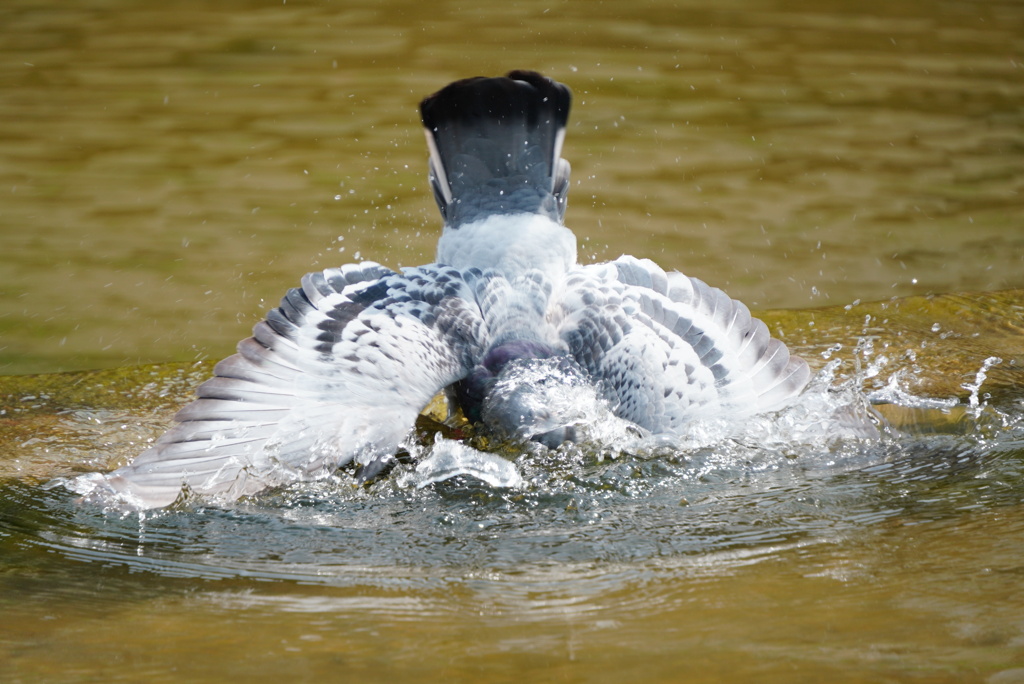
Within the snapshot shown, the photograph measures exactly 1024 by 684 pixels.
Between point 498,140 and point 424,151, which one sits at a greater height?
point 424,151

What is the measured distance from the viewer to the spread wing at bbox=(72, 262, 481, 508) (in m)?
3.03

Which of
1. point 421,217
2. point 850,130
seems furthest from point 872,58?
point 421,217

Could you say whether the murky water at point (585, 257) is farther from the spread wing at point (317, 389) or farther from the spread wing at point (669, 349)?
the spread wing at point (669, 349)

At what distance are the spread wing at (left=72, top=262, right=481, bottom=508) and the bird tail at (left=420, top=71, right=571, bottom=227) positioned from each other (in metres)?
0.47

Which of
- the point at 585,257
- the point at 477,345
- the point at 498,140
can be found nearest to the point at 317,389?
the point at 477,345

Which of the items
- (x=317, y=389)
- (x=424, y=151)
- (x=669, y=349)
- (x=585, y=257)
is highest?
(x=424, y=151)

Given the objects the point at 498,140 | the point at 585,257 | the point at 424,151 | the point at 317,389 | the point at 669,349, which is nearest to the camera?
the point at 317,389

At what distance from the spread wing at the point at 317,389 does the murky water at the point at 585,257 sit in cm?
11

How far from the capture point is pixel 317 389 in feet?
10.6

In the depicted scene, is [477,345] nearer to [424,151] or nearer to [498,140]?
[498,140]

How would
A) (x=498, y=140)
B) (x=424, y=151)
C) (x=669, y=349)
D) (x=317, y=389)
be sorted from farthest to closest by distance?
1. (x=424, y=151)
2. (x=498, y=140)
3. (x=669, y=349)
4. (x=317, y=389)

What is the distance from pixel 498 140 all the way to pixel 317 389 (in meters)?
1.29

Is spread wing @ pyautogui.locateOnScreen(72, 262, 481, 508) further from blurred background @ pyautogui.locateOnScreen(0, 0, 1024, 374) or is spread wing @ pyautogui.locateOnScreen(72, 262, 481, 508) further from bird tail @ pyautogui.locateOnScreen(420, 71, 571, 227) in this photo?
blurred background @ pyautogui.locateOnScreen(0, 0, 1024, 374)

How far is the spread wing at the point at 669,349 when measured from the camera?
11.4 ft
